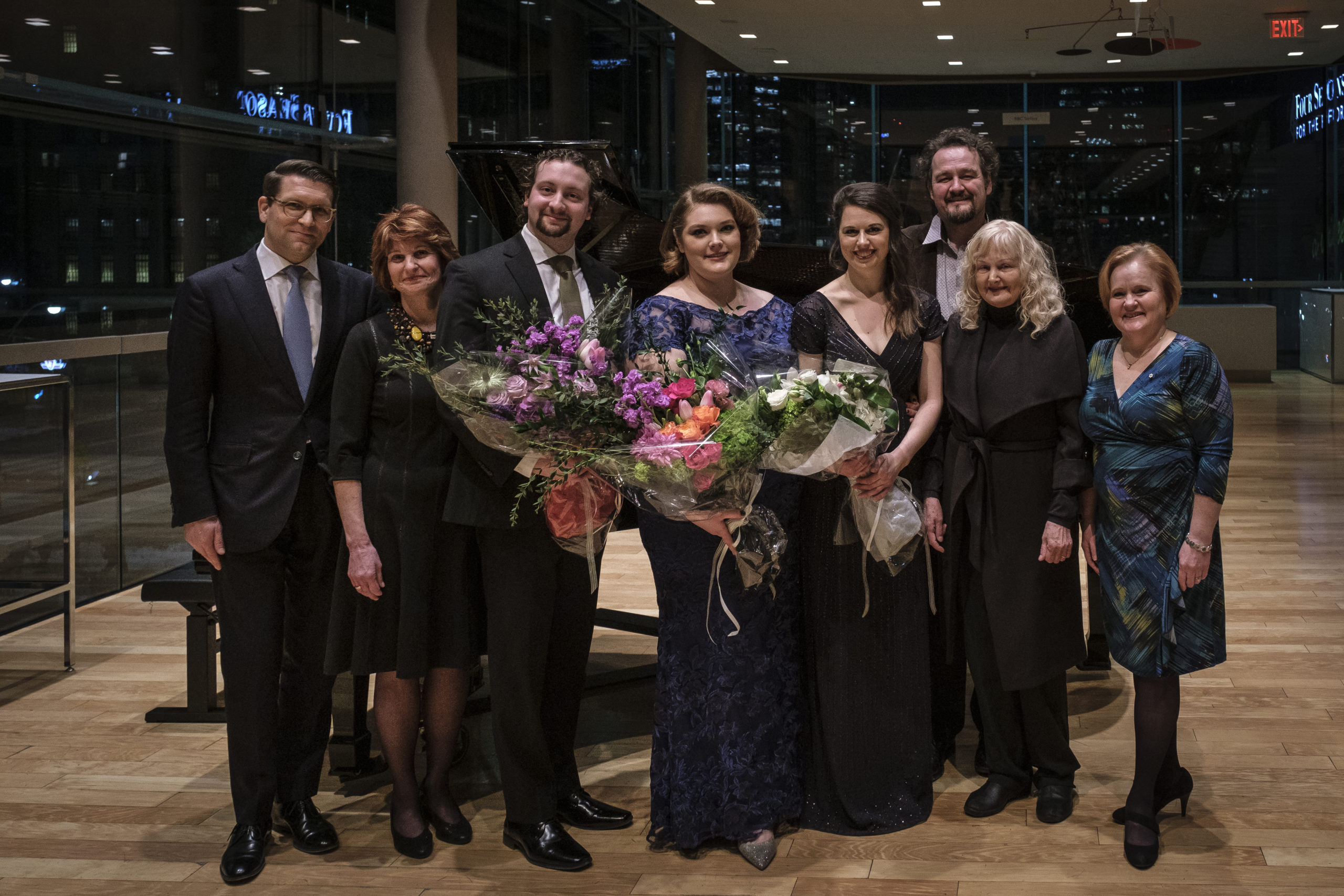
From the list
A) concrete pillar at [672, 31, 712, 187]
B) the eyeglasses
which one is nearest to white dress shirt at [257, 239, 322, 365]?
the eyeglasses

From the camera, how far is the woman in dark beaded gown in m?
3.14

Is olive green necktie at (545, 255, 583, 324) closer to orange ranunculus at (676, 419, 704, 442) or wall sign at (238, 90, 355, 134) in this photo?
orange ranunculus at (676, 419, 704, 442)

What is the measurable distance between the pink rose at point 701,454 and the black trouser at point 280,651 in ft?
3.63

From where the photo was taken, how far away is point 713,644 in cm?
305

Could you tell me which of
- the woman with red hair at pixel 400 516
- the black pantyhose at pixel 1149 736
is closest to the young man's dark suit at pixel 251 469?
the woman with red hair at pixel 400 516

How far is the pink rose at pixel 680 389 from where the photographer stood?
264 centimetres

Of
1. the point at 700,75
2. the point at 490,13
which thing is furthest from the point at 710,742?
the point at 700,75

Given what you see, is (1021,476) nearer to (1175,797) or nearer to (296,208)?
(1175,797)

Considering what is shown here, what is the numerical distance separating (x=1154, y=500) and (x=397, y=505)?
1882mm

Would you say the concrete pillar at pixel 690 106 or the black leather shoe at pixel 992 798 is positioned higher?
the concrete pillar at pixel 690 106

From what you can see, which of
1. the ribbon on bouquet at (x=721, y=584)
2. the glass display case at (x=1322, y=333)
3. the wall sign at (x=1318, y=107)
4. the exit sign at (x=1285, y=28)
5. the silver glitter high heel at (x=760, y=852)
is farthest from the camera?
the wall sign at (x=1318, y=107)

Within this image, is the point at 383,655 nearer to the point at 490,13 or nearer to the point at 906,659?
the point at 906,659

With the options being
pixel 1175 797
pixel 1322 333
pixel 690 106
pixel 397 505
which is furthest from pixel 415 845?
pixel 1322 333

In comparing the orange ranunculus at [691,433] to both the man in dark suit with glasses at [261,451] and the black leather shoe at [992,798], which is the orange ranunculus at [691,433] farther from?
the black leather shoe at [992,798]
